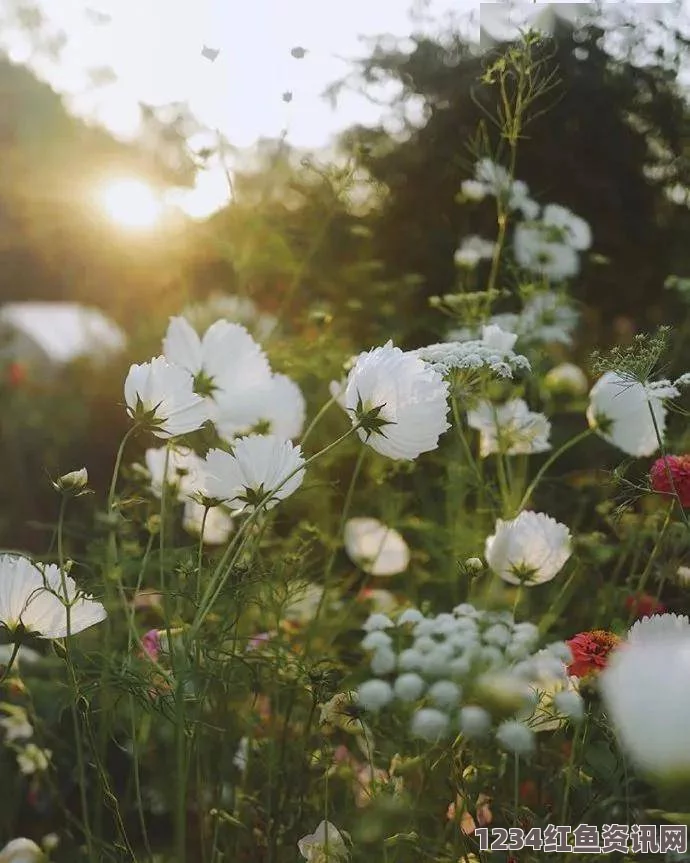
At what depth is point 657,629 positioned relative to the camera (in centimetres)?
51

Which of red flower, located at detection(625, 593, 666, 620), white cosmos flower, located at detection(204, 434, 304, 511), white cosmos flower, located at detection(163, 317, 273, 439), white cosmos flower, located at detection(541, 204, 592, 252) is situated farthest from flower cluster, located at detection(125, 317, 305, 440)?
white cosmos flower, located at detection(541, 204, 592, 252)

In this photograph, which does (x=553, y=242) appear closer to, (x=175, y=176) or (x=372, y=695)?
(x=175, y=176)

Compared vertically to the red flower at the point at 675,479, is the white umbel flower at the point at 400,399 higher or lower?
lower

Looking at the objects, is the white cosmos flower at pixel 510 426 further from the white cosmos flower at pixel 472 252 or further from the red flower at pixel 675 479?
the white cosmos flower at pixel 472 252

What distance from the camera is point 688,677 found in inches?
14.7

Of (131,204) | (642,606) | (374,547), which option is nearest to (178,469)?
(374,547)

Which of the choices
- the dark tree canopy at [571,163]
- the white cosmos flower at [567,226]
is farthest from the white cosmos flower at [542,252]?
the dark tree canopy at [571,163]

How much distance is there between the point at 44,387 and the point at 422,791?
73.5 inches

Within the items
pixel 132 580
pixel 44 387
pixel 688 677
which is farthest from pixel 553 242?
pixel 44 387

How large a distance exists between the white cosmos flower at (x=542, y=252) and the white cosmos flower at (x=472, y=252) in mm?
60

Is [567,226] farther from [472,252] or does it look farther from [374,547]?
[374,547]

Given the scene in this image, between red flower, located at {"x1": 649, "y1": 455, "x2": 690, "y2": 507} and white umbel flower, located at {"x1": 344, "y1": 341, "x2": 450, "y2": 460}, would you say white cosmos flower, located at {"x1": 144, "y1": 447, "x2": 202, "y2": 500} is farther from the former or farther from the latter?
red flower, located at {"x1": 649, "y1": 455, "x2": 690, "y2": 507}

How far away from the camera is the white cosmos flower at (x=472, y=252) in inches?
48.9

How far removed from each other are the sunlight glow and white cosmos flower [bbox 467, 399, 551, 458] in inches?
27.0
